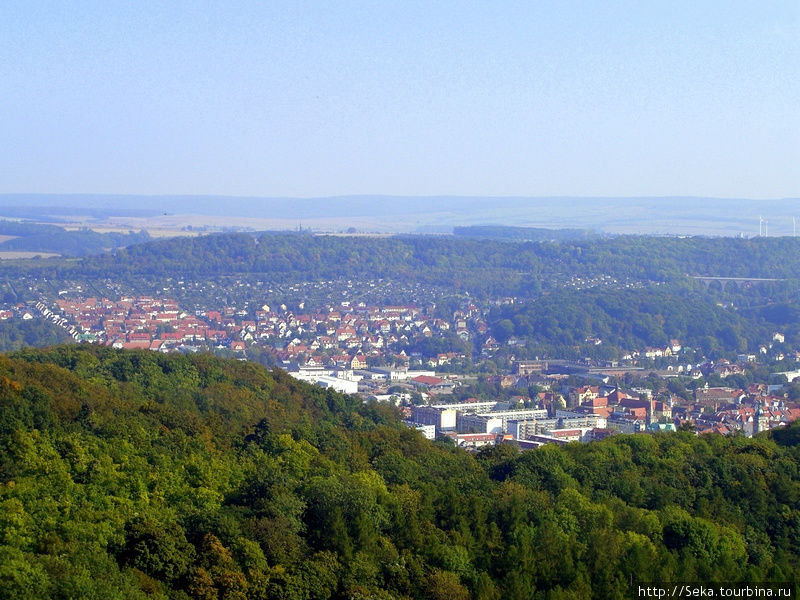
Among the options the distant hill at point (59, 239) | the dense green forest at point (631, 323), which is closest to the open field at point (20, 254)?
the distant hill at point (59, 239)

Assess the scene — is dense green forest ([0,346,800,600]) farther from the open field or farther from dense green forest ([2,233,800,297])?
the open field

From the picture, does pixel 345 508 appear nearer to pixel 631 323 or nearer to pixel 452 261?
pixel 631 323

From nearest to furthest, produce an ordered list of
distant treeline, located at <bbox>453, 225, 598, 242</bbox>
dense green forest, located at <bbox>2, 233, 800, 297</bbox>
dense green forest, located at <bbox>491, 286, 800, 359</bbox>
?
dense green forest, located at <bbox>491, 286, 800, 359</bbox> → dense green forest, located at <bbox>2, 233, 800, 297</bbox> → distant treeline, located at <bbox>453, 225, 598, 242</bbox>

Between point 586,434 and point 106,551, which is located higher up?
point 106,551

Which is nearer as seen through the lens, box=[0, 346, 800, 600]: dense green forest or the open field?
box=[0, 346, 800, 600]: dense green forest

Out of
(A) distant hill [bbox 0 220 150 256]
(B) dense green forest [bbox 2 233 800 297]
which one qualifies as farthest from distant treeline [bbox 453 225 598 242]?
(A) distant hill [bbox 0 220 150 256]

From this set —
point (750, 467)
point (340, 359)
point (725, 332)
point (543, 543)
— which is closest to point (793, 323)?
point (725, 332)

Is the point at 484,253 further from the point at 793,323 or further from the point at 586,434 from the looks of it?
the point at 586,434
